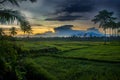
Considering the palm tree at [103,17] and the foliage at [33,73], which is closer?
the foliage at [33,73]

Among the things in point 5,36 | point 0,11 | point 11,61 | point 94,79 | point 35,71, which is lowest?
point 94,79

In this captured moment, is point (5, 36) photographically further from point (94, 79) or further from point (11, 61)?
point (94, 79)

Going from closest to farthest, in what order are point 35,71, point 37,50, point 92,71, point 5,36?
1. point 5,36
2. point 35,71
3. point 92,71
4. point 37,50

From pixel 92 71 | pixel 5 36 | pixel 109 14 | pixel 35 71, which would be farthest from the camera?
pixel 109 14

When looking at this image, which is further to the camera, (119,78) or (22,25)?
(119,78)

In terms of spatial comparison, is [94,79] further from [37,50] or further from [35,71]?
[37,50]

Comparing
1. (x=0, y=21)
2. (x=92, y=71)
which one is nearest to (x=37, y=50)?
(x=92, y=71)

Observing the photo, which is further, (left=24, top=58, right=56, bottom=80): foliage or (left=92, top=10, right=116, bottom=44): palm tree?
(left=92, top=10, right=116, bottom=44): palm tree

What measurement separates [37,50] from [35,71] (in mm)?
38476

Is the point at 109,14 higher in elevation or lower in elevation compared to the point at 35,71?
higher

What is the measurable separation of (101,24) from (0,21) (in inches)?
3625

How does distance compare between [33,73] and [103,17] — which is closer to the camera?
[33,73]

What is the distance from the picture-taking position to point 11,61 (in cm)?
936

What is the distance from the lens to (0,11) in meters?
9.37
